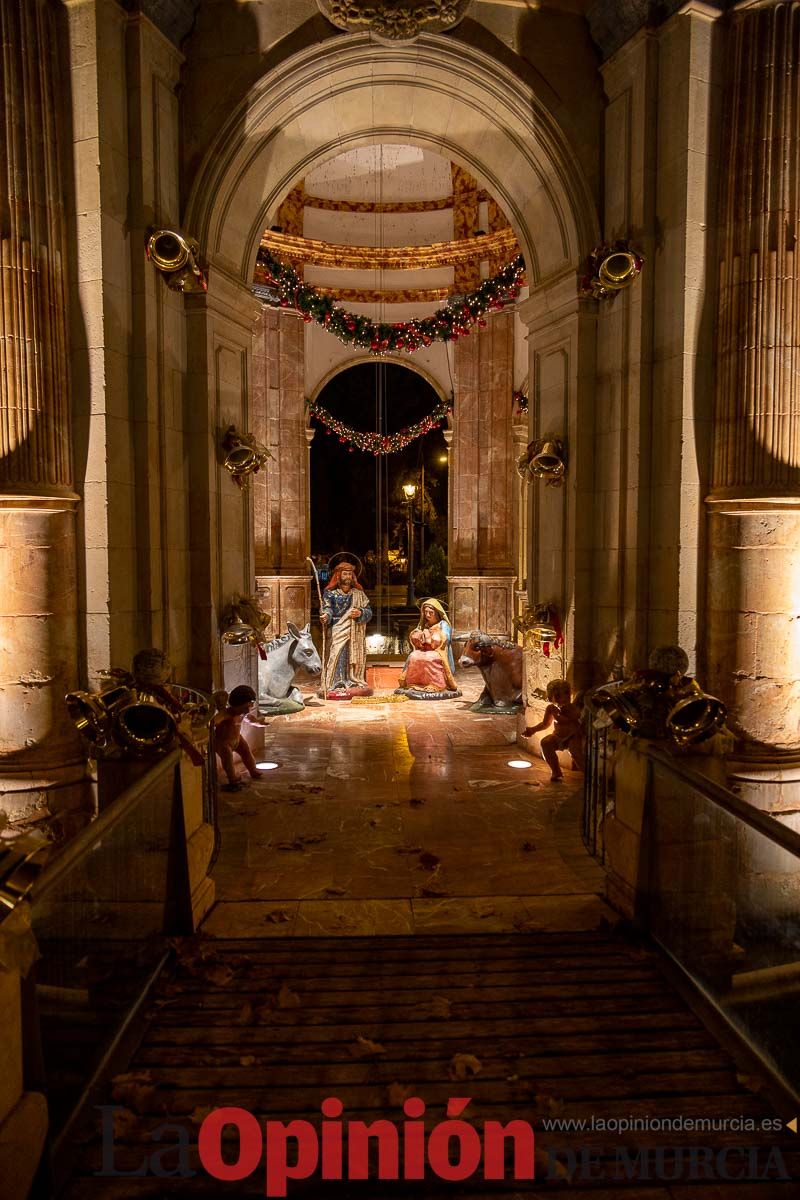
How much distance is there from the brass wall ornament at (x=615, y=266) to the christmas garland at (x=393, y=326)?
419cm

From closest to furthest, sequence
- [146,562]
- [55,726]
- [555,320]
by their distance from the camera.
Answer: [55,726]
[146,562]
[555,320]

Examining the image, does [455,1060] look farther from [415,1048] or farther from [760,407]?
[760,407]

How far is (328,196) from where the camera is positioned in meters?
15.0

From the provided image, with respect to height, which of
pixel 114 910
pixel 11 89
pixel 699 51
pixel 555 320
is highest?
pixel 699 51

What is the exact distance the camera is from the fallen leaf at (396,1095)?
2.65 meters

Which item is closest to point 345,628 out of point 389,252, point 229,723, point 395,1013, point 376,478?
point 229,723

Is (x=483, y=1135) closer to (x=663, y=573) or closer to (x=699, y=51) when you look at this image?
(x=663, y=573)

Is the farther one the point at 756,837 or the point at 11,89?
the point at 11,89

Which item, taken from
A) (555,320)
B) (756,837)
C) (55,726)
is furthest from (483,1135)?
(555,320)

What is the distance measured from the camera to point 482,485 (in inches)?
569

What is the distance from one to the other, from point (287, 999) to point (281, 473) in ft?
38.9

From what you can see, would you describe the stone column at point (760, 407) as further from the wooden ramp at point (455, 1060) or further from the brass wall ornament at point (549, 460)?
the wooden ramp at point (455, 1060)

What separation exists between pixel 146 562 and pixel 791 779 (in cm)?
552

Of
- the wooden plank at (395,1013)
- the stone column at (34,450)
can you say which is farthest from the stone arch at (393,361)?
the wooden plank at (395,1013)
